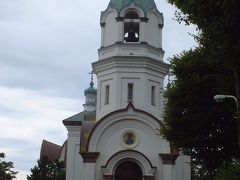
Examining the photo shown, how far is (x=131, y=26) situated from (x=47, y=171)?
13.7 meters

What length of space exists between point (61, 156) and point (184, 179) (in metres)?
24.1

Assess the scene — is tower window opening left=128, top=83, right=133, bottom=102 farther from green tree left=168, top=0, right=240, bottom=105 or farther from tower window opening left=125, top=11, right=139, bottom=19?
green tree left=168, top=0, right=240, bottom=105

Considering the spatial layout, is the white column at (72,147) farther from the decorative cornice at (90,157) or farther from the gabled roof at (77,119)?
the decorative cornice at (90,157)

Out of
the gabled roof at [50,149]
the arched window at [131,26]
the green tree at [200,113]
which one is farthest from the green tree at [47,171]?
the gabled roof at [50,149]

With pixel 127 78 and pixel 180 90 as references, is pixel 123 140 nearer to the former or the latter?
pixel 127 78

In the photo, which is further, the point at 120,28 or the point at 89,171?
the point at 120,28

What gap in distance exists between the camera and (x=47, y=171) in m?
39.0

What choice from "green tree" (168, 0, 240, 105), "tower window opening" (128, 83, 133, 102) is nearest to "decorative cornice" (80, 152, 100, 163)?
"tower window opening" (128, 83, 133, 102)

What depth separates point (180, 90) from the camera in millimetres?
23453

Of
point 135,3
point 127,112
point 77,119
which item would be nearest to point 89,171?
point 127,112

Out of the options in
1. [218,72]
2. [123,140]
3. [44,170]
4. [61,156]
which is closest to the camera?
[218,72]

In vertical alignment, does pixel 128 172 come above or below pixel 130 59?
below

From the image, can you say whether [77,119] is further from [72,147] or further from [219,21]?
[219,21]

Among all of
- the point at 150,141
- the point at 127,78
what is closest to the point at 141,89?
the point at 127,78
